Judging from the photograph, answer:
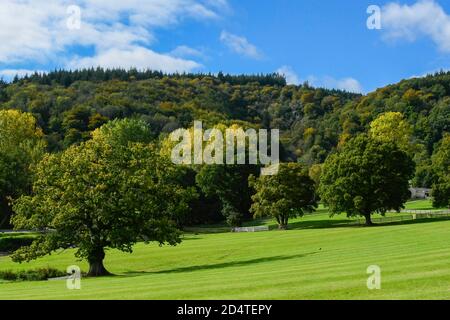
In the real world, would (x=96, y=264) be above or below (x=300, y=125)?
below

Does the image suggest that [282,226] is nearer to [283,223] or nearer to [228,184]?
[283,223]

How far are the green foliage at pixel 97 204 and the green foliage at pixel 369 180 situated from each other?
3353cm

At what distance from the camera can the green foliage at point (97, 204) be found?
37.3m

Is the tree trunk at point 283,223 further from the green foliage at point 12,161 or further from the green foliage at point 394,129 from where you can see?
the green foliage at point 12,161

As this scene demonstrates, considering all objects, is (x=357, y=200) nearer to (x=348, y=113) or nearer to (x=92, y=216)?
(x=92, y=216)

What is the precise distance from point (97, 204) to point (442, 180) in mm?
53786

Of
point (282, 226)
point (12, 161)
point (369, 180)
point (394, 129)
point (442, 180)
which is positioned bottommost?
point (282, 226)

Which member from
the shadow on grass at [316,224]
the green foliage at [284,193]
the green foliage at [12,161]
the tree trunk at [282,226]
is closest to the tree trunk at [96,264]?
the green foliage at [284,193]

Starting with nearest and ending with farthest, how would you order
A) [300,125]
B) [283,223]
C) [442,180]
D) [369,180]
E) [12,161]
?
[369,180]
[442,180]
[283,223]
[12,161]
[300,125]

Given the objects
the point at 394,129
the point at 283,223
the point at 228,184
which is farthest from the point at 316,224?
the point at 394,129

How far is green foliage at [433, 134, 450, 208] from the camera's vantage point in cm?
7362

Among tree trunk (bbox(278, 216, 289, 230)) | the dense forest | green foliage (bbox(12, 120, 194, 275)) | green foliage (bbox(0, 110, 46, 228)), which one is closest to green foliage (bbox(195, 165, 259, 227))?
tree trunk (bbox(278, 216, 289, 230))

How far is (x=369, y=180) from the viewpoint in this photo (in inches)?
2719
